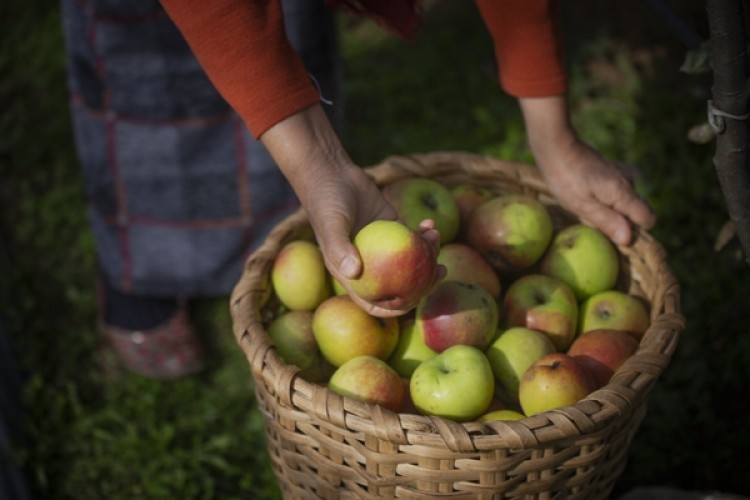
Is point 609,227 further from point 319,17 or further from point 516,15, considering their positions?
point 319,17

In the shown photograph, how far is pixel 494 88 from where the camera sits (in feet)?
11.5

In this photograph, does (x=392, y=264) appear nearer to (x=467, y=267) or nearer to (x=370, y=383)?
(x=370, y=383)

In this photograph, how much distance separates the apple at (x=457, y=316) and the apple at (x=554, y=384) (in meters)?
0.15

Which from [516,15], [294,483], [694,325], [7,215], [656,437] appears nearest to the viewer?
[294,483]

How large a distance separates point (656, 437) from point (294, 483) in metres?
1.04

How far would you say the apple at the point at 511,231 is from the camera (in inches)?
75.0

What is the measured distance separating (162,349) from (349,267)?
4.07 ft

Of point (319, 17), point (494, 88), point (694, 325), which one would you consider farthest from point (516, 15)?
point (494, 88)

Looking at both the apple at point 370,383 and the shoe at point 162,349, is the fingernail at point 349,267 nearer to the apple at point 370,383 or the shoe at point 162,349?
the apple at point 370,383

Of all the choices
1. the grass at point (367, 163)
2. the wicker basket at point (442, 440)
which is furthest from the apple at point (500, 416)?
the grass at point (367, 163)

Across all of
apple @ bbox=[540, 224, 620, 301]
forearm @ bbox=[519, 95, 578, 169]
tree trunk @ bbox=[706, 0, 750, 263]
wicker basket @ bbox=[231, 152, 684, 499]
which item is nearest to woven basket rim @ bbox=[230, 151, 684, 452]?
wicker basket @ bbox=[231, 152, 684, 499]

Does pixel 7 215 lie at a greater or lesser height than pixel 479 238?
lesser

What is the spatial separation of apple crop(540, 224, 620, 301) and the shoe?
1.17 m

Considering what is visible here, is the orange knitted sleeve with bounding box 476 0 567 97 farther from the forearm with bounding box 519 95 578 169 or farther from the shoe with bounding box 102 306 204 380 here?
the shoe with bounding box 102 306 204 380
